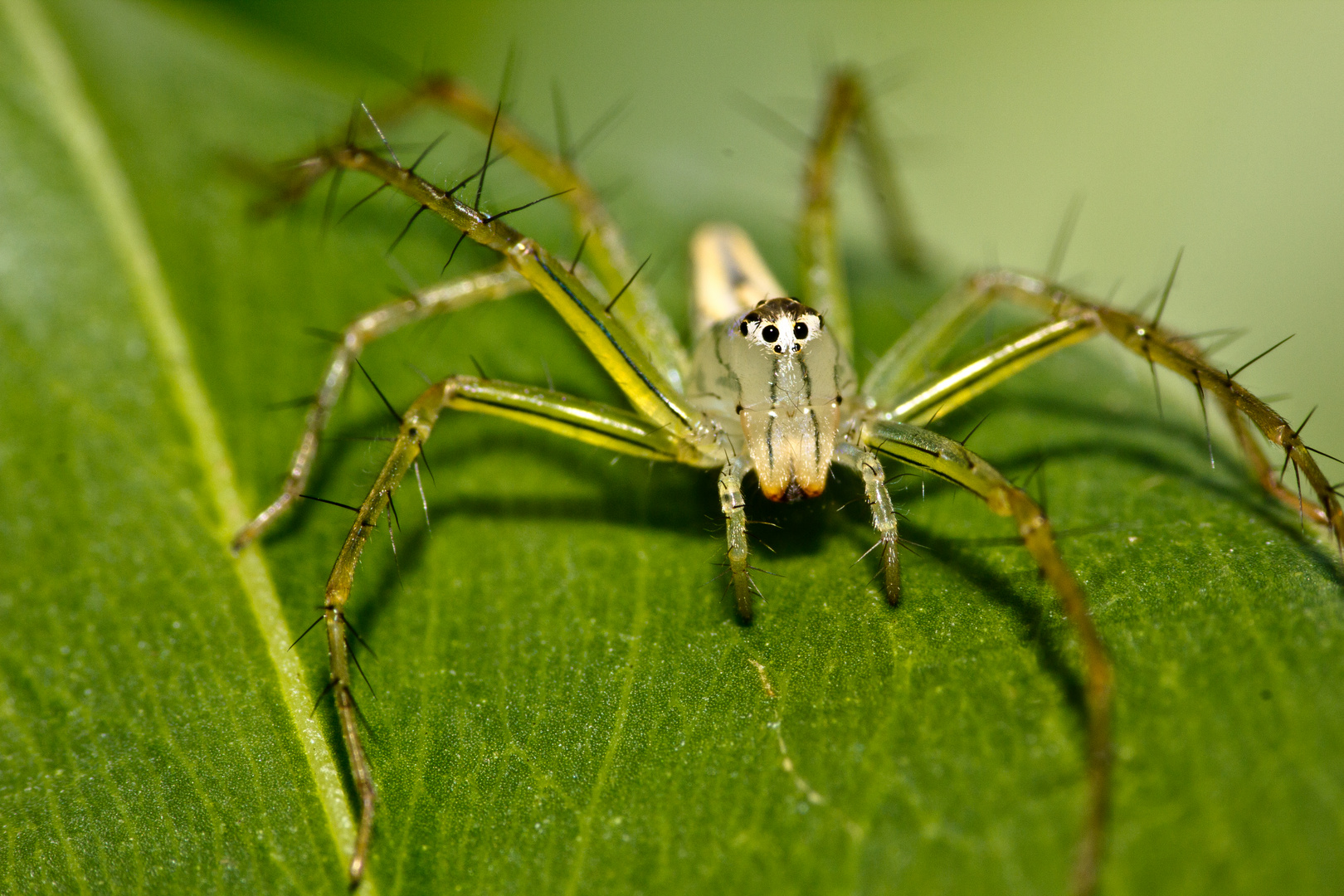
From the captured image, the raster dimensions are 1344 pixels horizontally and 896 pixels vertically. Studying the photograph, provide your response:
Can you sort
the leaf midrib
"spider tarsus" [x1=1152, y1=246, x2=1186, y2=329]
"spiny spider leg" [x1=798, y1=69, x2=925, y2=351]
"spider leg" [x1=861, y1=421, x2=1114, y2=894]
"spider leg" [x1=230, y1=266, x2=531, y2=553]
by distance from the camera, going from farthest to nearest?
Answer: 1. "spiny spider leg" [x1=798, y1=69, x2=925, y2=351]
2. "spider leg" [x1=230, y1=266, x2=531, y2=553]
3. "spider tarsus" [x1=1152, y1=246, x2=1186, y2=329]
4. the leaf midrib
5. "spider leg" [x1=861, y1=421, x2=1114, y2=894]

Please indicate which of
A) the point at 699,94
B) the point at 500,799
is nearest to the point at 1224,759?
the point at 500,799

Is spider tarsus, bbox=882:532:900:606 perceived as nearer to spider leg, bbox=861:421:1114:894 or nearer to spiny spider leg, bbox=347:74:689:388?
spider leg, bbox=861:421:1114:894

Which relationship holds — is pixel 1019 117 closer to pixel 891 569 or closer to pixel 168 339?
pixel 891 569

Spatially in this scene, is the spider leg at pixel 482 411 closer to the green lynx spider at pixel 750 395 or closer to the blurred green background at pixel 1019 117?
the green lynx spider at pixel 750 395

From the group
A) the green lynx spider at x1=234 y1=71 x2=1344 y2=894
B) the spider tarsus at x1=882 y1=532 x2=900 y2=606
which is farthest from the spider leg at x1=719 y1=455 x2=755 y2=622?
the spider tarsus at x1=882 y1=532 x2=900 y2=606

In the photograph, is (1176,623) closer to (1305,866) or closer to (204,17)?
(1305,866)

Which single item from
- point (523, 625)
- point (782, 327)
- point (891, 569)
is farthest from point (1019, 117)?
point (523, 625)
